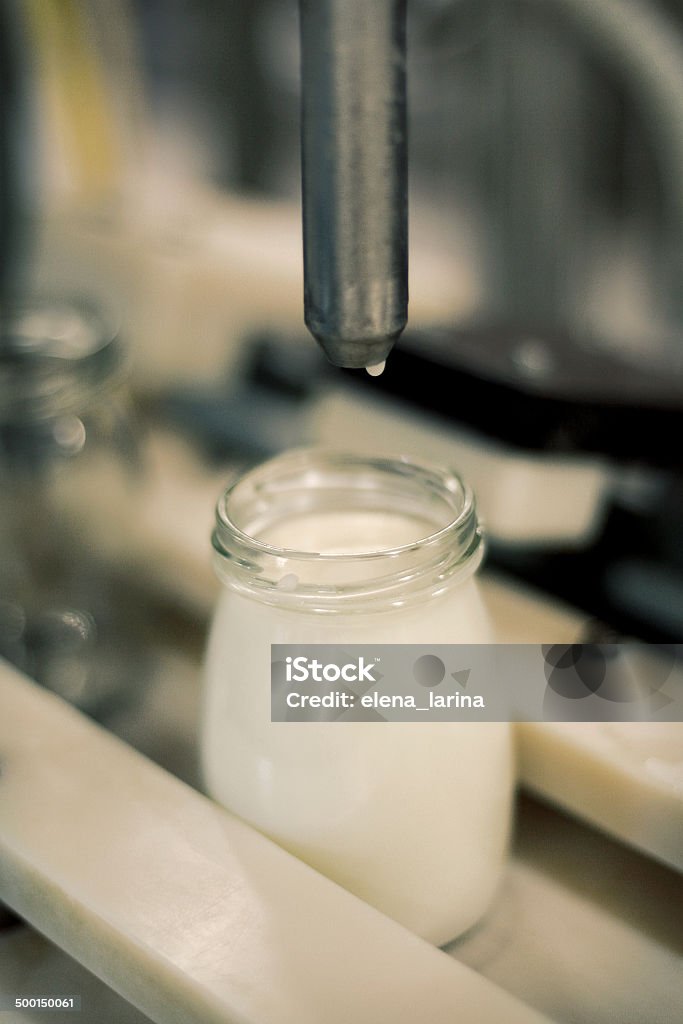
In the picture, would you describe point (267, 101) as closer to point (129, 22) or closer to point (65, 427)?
point (129, 22)

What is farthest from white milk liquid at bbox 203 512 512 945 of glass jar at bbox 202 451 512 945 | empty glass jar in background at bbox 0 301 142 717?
empty glass jar in background at bbox 0 301 142 717

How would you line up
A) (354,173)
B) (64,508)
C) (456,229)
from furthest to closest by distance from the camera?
1. (456,229)
2. (64,508)
3. (354,173)

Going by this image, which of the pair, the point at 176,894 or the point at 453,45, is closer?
the point at 176,894

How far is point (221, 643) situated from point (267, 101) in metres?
0.69

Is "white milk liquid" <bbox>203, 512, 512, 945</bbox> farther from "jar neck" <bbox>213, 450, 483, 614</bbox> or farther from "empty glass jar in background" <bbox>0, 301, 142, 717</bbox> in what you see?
"empty glass jar in background" <bbox>0, 301, 142, 717</bbox>

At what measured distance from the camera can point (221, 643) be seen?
222 millimetres

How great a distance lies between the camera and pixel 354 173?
156 mm

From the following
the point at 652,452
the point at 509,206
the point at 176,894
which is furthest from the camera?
the point at 509,206

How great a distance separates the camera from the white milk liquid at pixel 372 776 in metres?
0.20

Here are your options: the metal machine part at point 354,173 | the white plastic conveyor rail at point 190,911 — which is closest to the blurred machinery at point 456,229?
the metal machine part at point 354,173

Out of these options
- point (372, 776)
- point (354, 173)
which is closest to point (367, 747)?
point (372, 776)

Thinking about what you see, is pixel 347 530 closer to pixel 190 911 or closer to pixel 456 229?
pixel 190 911

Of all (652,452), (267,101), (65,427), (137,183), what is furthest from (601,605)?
(267,101)

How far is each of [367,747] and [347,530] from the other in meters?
0.06
